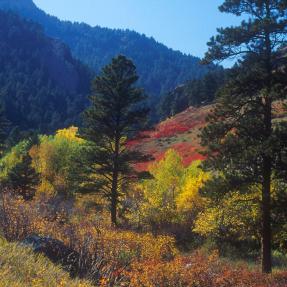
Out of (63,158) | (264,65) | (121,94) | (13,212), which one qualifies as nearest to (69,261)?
(13,212)

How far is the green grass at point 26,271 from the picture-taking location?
22.5ft

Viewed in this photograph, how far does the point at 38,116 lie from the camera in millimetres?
175625

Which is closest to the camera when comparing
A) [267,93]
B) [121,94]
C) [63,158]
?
[267,93]

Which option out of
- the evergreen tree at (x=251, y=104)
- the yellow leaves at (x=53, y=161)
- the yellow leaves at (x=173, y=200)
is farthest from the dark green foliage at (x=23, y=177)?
the evergreen tree at (x=251, y=104)

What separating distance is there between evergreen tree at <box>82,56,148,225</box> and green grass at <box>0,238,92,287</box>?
26.8 meters

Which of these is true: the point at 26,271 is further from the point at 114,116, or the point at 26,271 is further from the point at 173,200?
the point at 173,200

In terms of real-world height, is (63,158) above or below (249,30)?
below

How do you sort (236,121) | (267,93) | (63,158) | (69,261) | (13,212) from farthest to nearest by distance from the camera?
(63,158) < (236,121) < (267,93) < (13,212) < (69,261)

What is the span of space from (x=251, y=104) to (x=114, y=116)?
17549 mm

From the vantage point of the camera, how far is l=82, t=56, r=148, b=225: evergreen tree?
35312 millimetres

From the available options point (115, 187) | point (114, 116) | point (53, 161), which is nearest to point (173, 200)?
point (115, 187)

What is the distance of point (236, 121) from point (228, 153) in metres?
1.45

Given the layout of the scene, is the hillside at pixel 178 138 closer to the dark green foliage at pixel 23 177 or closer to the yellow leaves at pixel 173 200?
the yellow leaves at pixel 173 200

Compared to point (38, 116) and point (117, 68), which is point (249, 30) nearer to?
point (117, 68)
